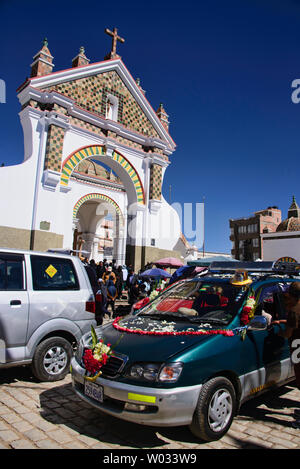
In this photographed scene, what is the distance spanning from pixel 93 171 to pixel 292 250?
19320 millimetres

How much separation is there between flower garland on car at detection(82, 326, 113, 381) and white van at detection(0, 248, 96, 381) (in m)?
1.57

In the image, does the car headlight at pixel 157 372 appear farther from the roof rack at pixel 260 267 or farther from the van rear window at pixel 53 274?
the roof rack at pixel 260 267

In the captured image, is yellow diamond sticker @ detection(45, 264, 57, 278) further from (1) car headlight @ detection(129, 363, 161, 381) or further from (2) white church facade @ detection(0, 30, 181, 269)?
(2) white church facade @ detection(0, 30, 181, 269)

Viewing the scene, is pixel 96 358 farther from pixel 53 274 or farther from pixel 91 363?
pixel 53 274

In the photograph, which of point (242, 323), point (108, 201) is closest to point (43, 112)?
point (108, 201)

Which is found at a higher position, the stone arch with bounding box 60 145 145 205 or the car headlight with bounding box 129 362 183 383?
the stone arch with bounding box 60 145 145 205

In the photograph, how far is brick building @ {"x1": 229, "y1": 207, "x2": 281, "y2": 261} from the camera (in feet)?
222

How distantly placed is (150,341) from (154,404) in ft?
2.29

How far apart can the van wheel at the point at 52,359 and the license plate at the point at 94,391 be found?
1.60m

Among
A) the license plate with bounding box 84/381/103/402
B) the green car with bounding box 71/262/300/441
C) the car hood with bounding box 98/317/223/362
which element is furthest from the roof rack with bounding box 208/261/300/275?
the license plate with bounding box 84/381/103/402

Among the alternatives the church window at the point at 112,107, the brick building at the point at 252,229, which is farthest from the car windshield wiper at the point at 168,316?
the brick building at the point at 252,229

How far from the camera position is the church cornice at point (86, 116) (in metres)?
12.5

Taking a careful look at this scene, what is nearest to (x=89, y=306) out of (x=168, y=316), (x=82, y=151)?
(x=168, y=316)

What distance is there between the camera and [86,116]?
14.0m
